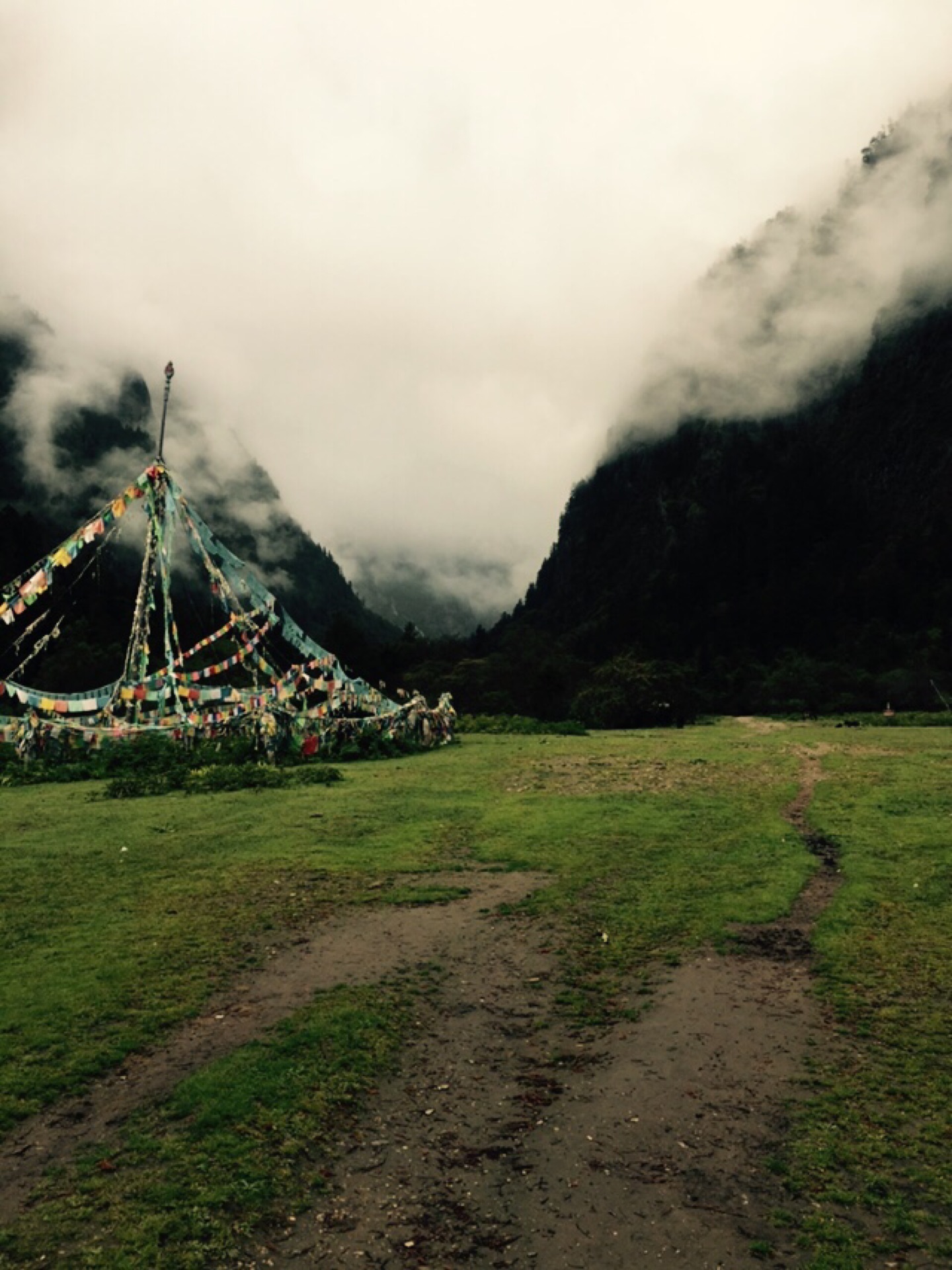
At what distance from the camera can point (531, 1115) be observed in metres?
5.91

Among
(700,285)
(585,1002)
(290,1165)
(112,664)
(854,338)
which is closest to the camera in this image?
(290,1165)

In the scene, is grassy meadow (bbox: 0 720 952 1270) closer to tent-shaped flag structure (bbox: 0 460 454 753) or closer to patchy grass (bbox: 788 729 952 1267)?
patchy grass (bbox: 788 729 952 1267)

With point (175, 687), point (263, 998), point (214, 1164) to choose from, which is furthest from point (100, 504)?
point (214, 1164)

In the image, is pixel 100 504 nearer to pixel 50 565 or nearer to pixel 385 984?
pixel 50 565

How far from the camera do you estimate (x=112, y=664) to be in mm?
53875

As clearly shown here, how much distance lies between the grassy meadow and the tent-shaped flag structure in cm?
530

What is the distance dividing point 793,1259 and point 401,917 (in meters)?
6.53

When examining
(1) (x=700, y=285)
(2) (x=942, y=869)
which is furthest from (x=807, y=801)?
(1) (x=700, y=285)

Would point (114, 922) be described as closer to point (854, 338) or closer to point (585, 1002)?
point (585, 1002)

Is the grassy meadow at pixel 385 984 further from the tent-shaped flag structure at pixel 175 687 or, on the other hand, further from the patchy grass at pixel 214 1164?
the tent-shaped flag structure at pixel 175 687

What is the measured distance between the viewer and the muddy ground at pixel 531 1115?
4578mm

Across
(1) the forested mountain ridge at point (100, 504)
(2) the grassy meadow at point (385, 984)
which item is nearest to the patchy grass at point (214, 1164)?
(2) the grassy meadow at point (385, 984)

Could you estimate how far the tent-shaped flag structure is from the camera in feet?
83.3

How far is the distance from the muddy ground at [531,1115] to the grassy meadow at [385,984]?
0.25 metres
